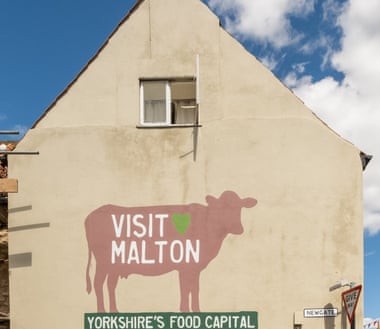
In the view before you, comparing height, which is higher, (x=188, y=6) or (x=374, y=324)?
(x=188, y=6)

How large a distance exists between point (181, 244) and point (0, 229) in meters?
4.31

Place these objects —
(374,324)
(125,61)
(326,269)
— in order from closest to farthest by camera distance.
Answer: (326,269) → (125,61) → (374,324)

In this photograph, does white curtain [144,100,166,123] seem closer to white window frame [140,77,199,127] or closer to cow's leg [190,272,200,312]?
white window frame [140,77,199,127]

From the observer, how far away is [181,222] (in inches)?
373

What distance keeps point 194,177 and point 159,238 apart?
1.45m

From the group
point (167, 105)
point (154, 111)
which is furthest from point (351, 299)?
point (154, 111)

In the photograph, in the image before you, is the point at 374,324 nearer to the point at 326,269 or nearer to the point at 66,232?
the point at 326,269

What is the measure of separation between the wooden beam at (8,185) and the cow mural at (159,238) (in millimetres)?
1602

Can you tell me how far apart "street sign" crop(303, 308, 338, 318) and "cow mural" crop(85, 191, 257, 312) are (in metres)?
2.05

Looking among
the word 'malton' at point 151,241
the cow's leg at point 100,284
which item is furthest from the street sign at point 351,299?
the cow's leg at point 100,284

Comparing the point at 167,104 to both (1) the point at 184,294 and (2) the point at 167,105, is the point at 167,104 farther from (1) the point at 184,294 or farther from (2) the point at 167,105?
(1) the point at 184,294

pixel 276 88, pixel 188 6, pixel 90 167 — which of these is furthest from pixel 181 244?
pixel 188 6

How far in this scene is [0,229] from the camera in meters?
10.5

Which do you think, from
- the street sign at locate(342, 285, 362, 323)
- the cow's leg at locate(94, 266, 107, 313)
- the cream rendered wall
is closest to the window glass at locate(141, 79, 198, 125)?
the cream rendered wall
